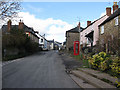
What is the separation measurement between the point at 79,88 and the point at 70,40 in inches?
1714

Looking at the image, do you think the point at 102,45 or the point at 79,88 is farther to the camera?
the point at 102,45

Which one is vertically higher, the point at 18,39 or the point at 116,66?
the point at 18,39

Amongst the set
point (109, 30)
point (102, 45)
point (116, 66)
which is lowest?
point (116, 66)

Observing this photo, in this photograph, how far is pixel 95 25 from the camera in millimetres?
27219

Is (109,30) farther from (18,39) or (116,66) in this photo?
(18,39)

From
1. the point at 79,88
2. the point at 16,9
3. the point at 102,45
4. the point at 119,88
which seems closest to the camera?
the point at 119,88

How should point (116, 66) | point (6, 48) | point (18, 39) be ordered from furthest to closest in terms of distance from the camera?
1. point (18, 39)
2. point (6, 48)
3. point (116, 66)

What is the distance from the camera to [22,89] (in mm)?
5672

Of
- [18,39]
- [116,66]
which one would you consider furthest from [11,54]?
[116,66]

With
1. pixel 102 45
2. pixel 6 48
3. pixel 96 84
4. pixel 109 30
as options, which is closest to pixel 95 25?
pixel 109 30

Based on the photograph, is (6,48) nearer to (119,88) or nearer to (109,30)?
(109,30)

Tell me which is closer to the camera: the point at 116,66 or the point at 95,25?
the point at 116,66

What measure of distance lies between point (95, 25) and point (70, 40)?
22557 millimetres

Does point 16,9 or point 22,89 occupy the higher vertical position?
point 16,9
